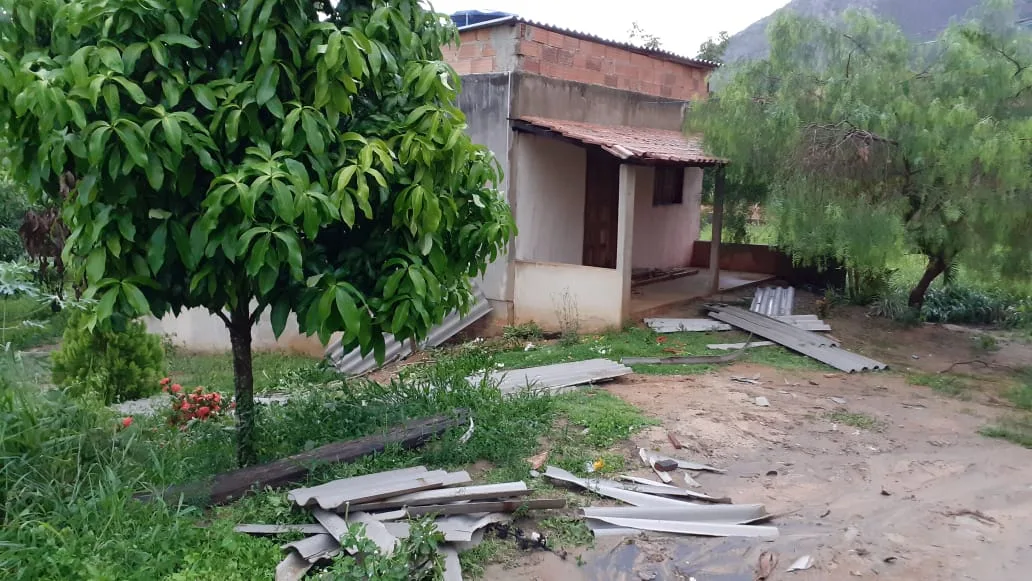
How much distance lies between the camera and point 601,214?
13.3m

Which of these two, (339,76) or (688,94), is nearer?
(339,76)

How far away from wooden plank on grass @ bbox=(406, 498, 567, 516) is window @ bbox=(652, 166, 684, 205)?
35.5ft

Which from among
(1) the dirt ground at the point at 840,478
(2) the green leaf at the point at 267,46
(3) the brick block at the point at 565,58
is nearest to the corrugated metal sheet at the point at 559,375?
(1) the dirt ground at the point at 840,478

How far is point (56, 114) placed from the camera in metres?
3.54

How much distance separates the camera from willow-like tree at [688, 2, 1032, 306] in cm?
818

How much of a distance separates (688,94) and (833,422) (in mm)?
9079

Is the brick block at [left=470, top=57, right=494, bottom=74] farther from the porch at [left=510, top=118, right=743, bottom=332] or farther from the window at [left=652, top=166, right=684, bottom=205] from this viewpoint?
the window at [left=652, top=166, right=684, bottom=205]

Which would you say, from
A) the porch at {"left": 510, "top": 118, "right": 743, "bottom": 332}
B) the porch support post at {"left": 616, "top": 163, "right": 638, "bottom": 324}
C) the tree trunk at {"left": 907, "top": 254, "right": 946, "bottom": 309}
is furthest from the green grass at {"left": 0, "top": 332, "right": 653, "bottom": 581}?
the tree trunk at {"left": 907, "top": 254, "right": 946, "bottom": 309}

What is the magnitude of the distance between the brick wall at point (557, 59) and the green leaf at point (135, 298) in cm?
798

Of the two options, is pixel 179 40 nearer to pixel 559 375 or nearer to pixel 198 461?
pixel 198 461

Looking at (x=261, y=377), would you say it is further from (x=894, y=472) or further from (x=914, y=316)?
(x=914, y=316)

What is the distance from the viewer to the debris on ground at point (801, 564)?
427cm

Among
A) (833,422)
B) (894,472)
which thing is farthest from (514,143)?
(894,472)

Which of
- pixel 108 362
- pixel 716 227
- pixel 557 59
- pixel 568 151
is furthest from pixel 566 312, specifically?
pixel 108 362
